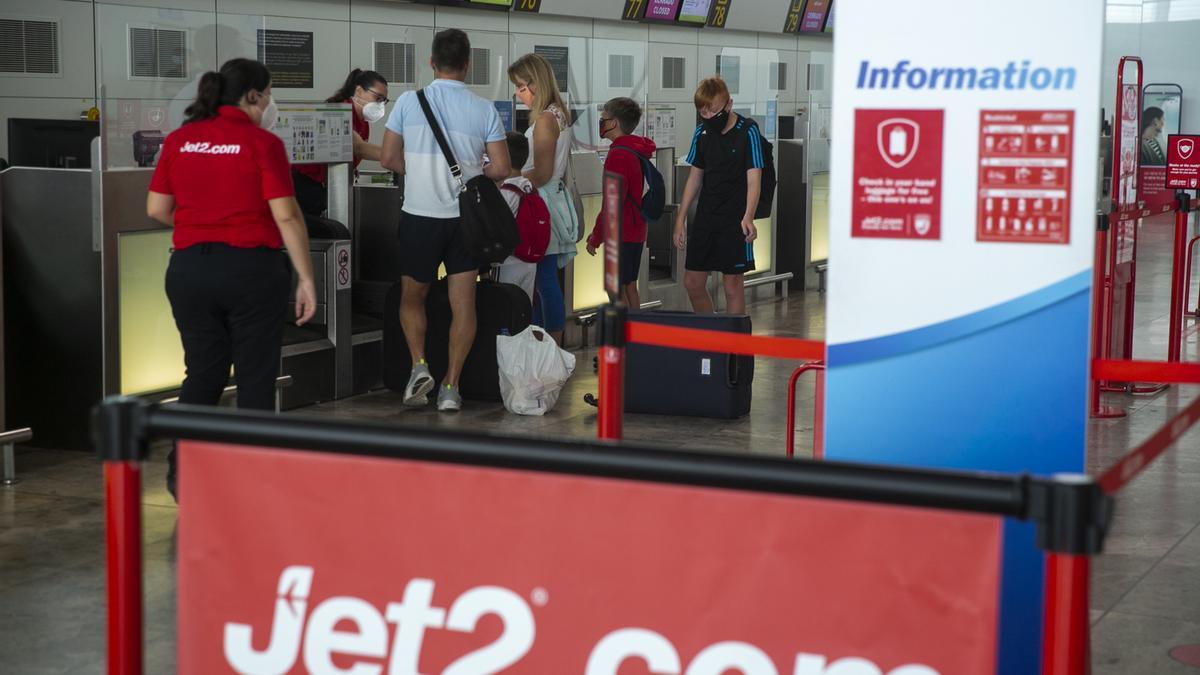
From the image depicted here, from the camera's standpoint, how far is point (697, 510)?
175 centimetres

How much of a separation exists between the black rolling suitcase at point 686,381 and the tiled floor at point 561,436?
0.08 meters

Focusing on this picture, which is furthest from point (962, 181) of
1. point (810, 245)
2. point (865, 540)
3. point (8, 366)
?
point (810, 245)

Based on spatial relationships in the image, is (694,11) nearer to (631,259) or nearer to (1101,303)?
(631,259)

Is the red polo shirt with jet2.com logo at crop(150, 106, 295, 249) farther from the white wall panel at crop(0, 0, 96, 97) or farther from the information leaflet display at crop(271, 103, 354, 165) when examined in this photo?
the white wall panel at crop(0, 0, 96, 97)

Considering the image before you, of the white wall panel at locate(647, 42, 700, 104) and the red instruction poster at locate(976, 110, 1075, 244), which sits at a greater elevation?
the white wall panel at locate(647, 42, 700, 104)

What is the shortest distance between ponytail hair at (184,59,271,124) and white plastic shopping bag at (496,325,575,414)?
2.22 m

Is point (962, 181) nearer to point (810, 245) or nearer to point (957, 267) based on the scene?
point (957, 267)

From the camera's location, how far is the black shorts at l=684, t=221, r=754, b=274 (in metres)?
7.43

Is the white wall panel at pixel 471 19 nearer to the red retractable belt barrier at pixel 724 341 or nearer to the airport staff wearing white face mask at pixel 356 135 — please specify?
the airport staff wearing white face mask at pixel 356 135

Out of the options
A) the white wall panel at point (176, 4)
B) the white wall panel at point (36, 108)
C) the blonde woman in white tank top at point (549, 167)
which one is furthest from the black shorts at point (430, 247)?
the white wall panel at point (176, 4)

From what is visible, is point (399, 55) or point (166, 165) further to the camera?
point (399, 55)

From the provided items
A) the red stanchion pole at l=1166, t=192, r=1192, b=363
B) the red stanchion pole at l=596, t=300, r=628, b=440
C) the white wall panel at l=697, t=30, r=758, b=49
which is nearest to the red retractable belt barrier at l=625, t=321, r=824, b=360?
the red stanchion pole at l=596, t=300, r=628, b=440

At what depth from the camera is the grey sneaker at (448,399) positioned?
21.4 ft

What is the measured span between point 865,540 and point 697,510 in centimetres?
20
